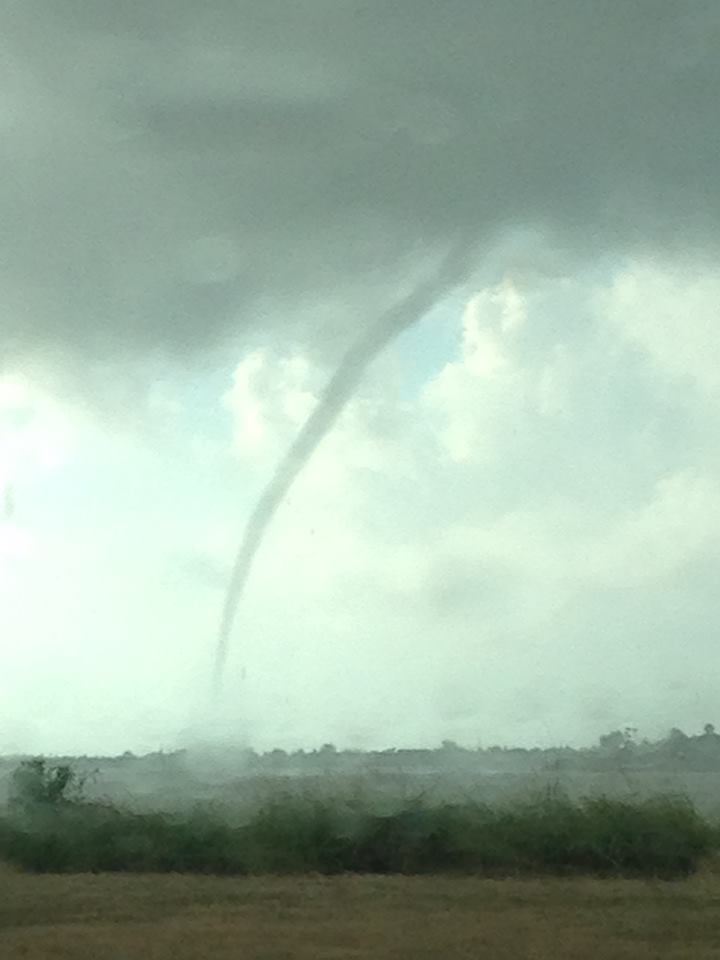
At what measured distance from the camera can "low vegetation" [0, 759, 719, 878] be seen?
109 ft

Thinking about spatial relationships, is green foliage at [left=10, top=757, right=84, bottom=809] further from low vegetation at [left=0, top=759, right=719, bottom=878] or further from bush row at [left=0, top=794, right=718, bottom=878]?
bush row at [left=0, top=794, right=718, bottom=878]

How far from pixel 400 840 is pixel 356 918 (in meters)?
9.60

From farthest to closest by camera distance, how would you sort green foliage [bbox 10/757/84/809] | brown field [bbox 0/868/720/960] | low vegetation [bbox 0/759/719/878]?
green foliage [bbox 10/757/84/809]
low vegetation [bbox 0/759/719/878]
brown field [bbox 0/868/720/960]

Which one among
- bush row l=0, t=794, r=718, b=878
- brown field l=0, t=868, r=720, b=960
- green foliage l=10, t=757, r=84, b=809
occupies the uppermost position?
green foliage l=10, t=757, r=84, b=809

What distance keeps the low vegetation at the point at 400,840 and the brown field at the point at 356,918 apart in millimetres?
1768

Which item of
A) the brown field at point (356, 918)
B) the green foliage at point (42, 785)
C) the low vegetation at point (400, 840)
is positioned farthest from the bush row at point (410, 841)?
the green foliage at point (42, 785)

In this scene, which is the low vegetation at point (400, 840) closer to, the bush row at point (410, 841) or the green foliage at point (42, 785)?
the bush row at point (410, 841)

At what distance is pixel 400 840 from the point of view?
110 feet

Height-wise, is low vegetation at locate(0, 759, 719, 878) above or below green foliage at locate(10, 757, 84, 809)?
below

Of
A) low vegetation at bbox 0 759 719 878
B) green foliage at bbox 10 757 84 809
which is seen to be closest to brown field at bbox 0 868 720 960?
low vegetation at bbox 0 759 719 878

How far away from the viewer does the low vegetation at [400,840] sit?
33250 millimetres

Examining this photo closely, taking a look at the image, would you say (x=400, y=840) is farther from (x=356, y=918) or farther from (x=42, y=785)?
(x=42, y=785)

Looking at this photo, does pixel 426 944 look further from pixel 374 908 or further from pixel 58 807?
pixel 58 807

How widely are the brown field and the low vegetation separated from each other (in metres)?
1.77
